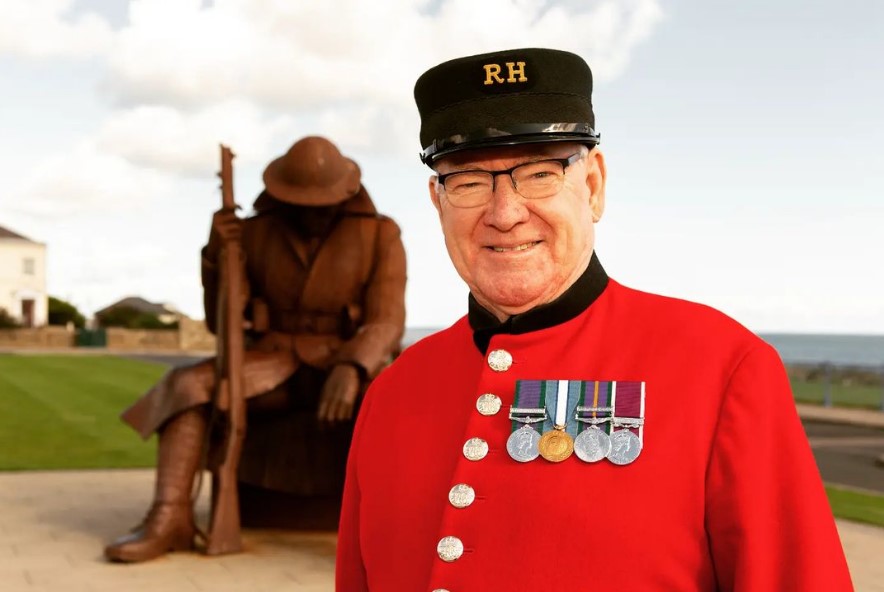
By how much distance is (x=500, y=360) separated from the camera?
1905 millimetres

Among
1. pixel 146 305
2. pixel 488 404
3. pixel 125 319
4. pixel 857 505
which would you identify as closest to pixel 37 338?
Result: pixel 125 319

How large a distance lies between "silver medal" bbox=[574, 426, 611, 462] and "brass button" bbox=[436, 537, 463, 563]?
0.25 m

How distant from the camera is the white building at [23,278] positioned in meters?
76.8

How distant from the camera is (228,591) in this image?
221 inches

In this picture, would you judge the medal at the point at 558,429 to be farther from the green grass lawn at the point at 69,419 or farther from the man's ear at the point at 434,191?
the green grass lawn at the point at 69,419

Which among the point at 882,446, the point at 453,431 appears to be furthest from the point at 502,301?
the point at 882,446

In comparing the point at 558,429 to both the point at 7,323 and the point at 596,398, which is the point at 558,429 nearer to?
the point at 596,398

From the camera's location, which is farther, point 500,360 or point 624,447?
point 500,360

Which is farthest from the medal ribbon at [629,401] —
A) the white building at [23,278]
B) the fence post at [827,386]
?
the white building at [23,278]

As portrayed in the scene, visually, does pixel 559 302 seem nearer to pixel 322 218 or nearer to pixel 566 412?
pixel 566 412

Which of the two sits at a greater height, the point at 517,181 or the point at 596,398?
the point at 517,181

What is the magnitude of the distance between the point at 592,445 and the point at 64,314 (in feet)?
258

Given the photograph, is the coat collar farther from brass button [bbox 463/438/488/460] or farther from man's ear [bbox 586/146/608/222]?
brass button [bbox 463/438/488/460]

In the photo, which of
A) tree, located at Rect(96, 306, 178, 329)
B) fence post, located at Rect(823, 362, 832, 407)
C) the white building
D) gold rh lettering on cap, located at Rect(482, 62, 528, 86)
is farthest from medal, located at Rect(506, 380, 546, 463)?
the white building
